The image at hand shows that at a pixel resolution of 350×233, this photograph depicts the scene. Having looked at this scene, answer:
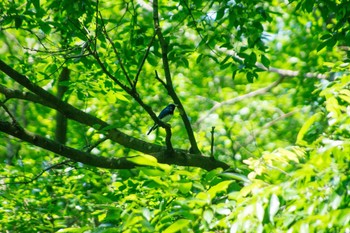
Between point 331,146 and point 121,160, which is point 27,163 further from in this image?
point 331,146

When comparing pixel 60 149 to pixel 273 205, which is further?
pixel 60 149

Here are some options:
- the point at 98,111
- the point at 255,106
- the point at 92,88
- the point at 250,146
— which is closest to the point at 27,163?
the point at 92,88

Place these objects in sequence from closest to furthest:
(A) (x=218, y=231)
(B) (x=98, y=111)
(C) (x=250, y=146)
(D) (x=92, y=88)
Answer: (A) (x=218, y=231) → (D) (x=92, y=88) → (B) (x=98, y=111) → (C) (x=250, y=146)

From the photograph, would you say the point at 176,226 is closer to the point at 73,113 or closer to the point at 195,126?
the point at 73,113

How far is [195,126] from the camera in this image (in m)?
11.0

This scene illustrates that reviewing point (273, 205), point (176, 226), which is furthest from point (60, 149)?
point (273, 205)

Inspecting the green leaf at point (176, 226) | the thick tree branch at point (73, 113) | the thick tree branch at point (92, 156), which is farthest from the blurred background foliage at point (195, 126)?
the thick tree branch at point (73, 113)

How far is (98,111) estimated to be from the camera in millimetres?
10750

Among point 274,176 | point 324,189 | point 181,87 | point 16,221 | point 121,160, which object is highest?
point 181,87

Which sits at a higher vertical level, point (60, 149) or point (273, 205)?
point (60, 149)

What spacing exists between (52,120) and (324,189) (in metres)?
10.5

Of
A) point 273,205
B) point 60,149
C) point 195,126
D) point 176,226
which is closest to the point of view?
point 273,205

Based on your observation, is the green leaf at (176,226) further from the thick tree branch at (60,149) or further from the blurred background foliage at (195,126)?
the thick tree branch at (60,149)

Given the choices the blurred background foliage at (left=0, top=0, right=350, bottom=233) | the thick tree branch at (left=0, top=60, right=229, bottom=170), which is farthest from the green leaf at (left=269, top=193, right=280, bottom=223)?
the thick tree branch at (left=0, top=60, right=229, bottom=170)
